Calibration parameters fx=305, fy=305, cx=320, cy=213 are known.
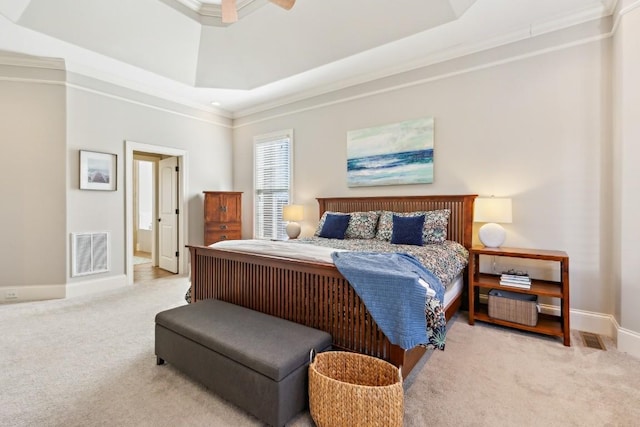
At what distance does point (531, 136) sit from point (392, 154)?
1.48 meters

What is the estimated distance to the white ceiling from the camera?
2.96 meters

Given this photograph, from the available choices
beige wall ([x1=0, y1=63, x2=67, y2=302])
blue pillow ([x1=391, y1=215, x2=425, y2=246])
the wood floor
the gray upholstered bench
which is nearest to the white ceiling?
beige wall ([x1=0, y1=63, x2=67, y2=302])

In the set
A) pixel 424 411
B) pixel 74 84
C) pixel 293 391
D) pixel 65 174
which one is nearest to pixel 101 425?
pixel 293 391

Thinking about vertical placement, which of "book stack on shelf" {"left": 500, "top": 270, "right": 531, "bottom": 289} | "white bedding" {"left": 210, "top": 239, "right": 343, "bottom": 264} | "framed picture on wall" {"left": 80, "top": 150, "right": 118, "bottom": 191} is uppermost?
"framed picture on wall" {"left": 80, "top": 150, "right": 118, "bottom": 191}

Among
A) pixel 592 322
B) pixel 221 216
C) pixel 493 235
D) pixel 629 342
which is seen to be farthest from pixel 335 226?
pixel 629 342

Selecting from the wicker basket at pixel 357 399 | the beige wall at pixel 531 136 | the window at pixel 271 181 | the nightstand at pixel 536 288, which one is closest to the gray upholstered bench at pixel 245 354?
the wicker basket at pixel 357 399

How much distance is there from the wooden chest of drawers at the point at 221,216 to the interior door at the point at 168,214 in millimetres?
649

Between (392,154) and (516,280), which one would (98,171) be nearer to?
(392,154)

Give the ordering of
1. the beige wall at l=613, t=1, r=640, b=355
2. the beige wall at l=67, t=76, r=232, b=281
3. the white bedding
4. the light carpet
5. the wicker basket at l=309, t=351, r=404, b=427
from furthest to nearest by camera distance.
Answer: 1. the beige wall at l=67, t=76, r=232, b=281
2. the beige wall at l=613, t=1, r=640, b=355
3. the white bedding
4. the light carpet
5. the wicker basket at l=309, t=351, r=404, b=427

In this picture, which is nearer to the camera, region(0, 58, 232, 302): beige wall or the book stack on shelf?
the book stack on shelf

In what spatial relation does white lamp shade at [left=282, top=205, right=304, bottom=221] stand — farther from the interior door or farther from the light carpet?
the light carpet

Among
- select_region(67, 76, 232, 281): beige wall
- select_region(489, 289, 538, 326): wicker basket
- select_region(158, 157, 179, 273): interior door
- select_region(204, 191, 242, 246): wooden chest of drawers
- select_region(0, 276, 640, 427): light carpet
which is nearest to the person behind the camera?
select_region(0, 276, 640, 427): light carpet

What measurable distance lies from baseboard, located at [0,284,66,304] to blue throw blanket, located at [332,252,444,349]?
3.94m

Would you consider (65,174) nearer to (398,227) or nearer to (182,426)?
(182,426)
